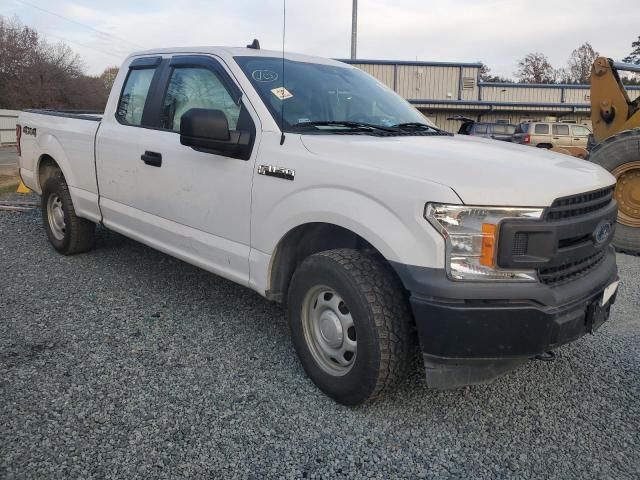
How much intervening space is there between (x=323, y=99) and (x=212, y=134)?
860mm

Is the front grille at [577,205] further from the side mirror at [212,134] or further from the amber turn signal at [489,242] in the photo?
the side mirror at [212,134]

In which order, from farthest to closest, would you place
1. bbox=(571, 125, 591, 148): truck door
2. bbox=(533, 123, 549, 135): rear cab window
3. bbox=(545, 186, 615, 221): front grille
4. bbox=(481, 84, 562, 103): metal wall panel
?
bbox=(481, 84, 562, 103): metal wall panel < bbox=(571, 125, 591, 148): truck door < bbox=(533, 123, 549, 135): rear cab window < bbox=(545, 186, 615, 221): front grille

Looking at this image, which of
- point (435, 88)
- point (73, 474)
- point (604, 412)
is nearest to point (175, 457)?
point (73, 474)

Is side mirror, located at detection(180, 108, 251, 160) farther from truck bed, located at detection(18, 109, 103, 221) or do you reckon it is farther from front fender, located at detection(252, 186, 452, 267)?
truck bed, located at detection(18, 109, 103, 221)

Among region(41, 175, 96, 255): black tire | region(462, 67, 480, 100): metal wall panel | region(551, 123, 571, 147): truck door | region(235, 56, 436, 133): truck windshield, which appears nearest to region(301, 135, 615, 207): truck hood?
region(235, 56, 436, 133): truck windshield

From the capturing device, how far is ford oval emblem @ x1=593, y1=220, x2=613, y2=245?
2848 millimetres

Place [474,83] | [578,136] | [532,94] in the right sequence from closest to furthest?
[578,136]
[474,83]
[532,94]

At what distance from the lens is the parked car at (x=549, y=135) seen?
69.3ft

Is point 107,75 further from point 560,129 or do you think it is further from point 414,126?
point 414,126

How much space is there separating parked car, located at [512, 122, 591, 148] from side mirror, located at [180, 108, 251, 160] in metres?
19.2

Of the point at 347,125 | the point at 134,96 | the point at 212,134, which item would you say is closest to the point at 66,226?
the point at 134,96

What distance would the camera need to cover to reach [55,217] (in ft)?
18.5

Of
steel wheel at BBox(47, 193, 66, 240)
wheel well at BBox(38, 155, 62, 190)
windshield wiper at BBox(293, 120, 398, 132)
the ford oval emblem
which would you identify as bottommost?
steel wheel at BBox(47, 193, 66, 240)

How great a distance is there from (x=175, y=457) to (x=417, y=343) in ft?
4.13
